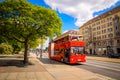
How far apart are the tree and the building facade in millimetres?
53637

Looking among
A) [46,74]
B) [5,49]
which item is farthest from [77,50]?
[5,49]

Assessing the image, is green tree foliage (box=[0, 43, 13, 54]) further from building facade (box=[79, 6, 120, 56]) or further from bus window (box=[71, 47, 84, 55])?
bus window (box=[71, 47, 84, 55])

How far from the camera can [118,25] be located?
7394 centimetres

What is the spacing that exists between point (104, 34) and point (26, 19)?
6645cm

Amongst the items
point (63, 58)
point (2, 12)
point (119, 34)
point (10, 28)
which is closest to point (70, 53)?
point (63, 58)

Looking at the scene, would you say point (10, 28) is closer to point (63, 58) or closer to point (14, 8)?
point (14, 8)

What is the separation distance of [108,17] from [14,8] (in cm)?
6596

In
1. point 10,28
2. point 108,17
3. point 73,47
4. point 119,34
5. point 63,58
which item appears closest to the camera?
point 10,28

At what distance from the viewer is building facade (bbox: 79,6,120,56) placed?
246 ft

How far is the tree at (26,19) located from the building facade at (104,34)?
176 ft

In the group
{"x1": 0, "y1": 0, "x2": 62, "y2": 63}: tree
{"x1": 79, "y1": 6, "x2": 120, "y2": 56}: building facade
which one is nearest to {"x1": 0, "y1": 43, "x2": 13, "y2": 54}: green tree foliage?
{"x1": 0, "y1": 0, "x2": 62, "y2": 63}: tree

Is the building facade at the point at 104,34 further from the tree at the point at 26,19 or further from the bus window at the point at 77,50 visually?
the tree at the point at 26,19

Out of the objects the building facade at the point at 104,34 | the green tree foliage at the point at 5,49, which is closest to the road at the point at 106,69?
the green tree foliage at the point at 5,49

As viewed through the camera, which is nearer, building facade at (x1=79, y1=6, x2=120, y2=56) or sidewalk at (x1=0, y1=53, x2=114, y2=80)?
sidewalk at (x1=0, y1=53, x2=114, y2=80)
